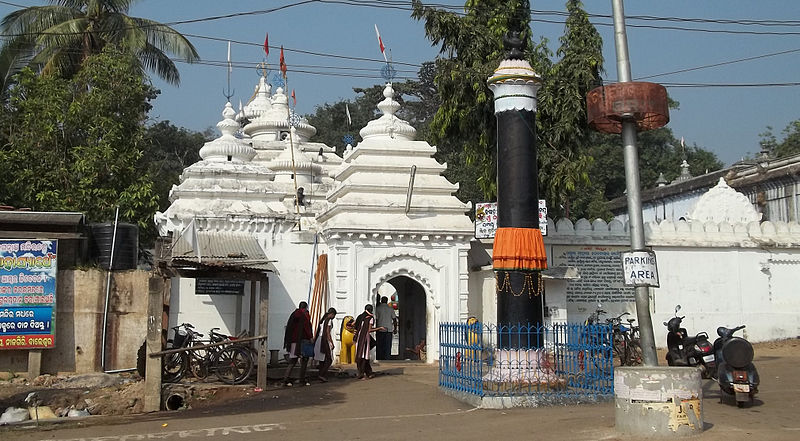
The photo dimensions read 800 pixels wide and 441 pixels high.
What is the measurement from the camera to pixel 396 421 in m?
11.1

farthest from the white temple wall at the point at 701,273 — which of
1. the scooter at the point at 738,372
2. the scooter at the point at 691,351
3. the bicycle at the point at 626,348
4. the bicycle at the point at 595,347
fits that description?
the scooter at the point at 738,372

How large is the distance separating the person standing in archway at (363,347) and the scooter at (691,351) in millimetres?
5441

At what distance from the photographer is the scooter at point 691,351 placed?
45.3 feet

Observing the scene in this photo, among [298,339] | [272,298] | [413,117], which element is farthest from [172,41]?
[413,117]

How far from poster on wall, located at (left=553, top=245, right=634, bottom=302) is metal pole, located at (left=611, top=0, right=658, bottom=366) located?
1114 cm

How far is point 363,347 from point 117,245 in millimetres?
5175

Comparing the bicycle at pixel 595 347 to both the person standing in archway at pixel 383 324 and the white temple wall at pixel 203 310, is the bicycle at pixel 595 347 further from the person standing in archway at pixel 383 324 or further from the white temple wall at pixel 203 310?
the white temple wall at pixel 203 310

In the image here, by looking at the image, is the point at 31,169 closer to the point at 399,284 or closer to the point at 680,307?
the point at 399,284

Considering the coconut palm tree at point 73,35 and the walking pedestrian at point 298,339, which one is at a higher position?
the coconut palm tree at point 73,35

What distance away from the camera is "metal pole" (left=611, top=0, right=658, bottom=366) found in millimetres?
9844

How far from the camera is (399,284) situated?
22.2 meters

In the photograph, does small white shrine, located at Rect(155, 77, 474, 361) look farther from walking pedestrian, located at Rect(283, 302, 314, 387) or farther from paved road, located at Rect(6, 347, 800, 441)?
paved road, located at Rect(6, 347, 800, 441)

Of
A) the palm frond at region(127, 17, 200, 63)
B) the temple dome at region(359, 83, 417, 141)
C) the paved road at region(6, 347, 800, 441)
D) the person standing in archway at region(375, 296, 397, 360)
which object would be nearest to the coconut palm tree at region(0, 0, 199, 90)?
the palm frond at region(127, 17, 200, 63)

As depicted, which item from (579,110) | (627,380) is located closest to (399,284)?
(579,110)
